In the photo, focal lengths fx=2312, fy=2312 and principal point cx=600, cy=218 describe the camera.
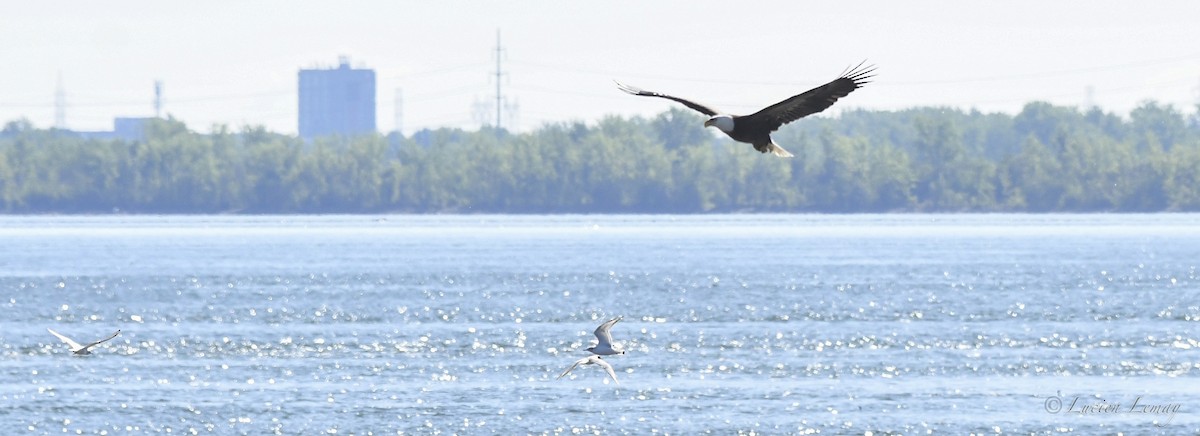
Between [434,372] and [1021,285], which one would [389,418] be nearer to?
[434,372]

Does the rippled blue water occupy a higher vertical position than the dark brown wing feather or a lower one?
lower

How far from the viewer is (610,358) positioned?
56.6 meters

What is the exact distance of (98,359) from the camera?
57969 millimetres

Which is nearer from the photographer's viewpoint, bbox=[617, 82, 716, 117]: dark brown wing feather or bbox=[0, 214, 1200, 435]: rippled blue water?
bbox=[617, 82, 716, 117]: dark brown wing feather

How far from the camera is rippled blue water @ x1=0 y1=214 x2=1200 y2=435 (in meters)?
45.1

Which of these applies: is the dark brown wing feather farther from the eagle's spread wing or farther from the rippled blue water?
the rippled blue water

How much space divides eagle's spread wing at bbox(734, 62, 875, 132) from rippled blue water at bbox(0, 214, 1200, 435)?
2019cm

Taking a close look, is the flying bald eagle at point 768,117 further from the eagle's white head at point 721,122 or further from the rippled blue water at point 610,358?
the rippled blue water at point 610,358

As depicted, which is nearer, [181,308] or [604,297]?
[181,308]

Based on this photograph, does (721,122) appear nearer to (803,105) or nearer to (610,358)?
(803,105)

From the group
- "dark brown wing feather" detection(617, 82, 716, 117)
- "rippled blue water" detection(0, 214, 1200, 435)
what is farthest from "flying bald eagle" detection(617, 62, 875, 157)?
"rippled blue water" detection(0, 214, 1200, 435)

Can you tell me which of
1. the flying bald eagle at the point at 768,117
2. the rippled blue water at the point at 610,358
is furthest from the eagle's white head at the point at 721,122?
the rippled blue water at the point at 610,358

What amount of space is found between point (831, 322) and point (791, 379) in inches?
776

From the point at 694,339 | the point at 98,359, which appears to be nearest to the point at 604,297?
the point at 694,339
